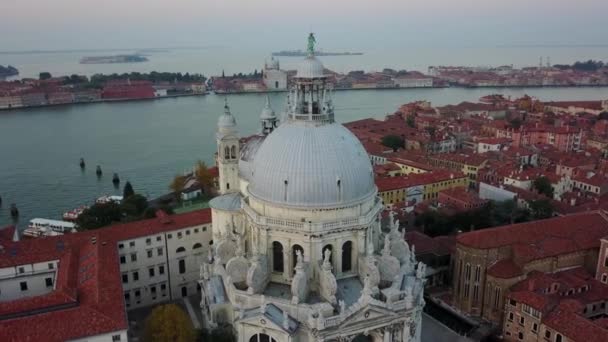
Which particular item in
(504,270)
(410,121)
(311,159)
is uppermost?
(311,159)

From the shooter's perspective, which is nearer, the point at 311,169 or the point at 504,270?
the point at 311,169

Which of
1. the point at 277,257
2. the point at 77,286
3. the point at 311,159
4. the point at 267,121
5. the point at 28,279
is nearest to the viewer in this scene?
the point at 311,159

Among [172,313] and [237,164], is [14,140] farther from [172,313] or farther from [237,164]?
[172,313]

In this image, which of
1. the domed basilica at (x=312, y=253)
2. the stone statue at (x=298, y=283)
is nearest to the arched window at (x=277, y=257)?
the domed basilica at (x=312, y=253)

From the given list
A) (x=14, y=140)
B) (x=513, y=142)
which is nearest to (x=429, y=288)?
(x=513, y=142)

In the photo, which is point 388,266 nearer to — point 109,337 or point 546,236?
point 109,337

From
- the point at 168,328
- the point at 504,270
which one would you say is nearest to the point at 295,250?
the point at 168,328

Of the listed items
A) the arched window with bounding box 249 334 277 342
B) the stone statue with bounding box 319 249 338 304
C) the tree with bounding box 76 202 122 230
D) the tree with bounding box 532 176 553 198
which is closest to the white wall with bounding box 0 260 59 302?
the tree with bounding box 76 202 122 230
